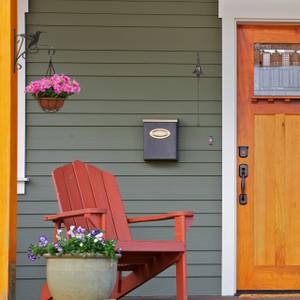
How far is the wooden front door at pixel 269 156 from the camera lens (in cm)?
661

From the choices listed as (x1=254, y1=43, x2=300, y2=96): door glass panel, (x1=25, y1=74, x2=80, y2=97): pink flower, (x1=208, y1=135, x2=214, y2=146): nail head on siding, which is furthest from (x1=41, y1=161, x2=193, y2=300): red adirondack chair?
(x1=254, y1=43, x2=300, y2=96): door glass panel

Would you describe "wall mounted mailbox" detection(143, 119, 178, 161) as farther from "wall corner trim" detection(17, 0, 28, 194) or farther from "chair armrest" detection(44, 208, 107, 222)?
"chair armrest" detection(44, 208, 107, 222)

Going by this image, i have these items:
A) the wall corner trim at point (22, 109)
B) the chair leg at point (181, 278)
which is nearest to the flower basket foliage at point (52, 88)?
the wall corner trim at point (22, 109)

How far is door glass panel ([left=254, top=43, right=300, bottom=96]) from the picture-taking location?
670 cm

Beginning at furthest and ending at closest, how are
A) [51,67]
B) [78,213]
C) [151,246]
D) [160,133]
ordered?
[160,133] → [51,67] → [151,246] → [78,213]

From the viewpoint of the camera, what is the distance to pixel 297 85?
22.0 ft

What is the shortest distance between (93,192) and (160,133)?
92 cm

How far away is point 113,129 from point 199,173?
0.71 m

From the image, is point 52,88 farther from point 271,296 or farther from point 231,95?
point 271,296

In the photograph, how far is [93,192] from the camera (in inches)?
230

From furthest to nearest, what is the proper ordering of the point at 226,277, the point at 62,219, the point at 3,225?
the point at 226,277 → the point at 62,219 → the point at 3,225

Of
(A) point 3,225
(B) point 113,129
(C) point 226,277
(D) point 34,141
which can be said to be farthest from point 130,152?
(A) point 3,225

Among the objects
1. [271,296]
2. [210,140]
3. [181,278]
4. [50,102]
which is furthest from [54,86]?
[271,296]

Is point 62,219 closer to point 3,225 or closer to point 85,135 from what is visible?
point 3,225
